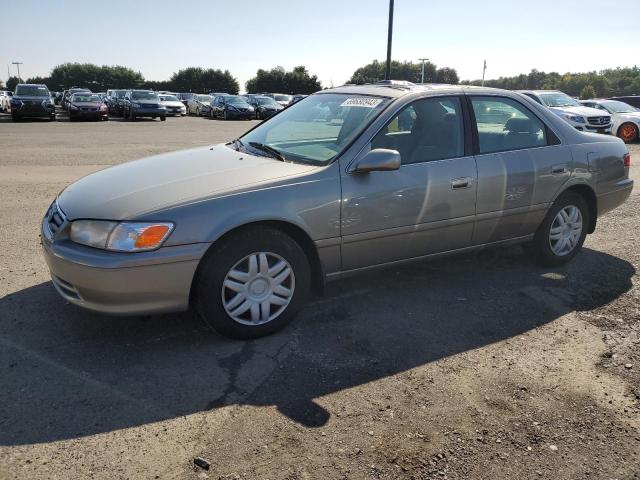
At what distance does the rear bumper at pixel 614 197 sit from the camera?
5.19 meters

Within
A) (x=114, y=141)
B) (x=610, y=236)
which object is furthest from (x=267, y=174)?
(x=114, y=141)

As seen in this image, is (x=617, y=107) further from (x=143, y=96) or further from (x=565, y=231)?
(x=143, y=96)

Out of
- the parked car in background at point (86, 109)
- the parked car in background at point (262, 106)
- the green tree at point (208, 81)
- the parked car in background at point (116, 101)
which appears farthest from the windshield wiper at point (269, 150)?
the green tree at point (208, 81)

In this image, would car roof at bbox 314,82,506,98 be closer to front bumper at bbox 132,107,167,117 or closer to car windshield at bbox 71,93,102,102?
car windshield at bbox 71,93,102,102

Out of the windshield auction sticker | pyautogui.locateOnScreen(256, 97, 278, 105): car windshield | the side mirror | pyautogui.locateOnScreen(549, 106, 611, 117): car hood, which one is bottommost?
the side mirror

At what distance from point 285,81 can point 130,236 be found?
73.0m

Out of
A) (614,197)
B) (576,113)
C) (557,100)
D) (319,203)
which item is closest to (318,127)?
(319,203)

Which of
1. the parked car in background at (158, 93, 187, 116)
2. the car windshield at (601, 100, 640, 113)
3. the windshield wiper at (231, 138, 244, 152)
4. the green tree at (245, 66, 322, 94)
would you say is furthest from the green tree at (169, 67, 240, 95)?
the windshield wiper at (231, 138, 244, 152)

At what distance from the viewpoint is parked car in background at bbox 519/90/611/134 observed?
17734 millimetres

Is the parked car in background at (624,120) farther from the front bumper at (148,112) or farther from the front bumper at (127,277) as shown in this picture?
the front bumper at (148,112)

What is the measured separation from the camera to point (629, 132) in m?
18.8

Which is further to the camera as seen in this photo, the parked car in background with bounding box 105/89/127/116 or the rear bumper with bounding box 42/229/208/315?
the parked car in background with bounding box 105/89/127/116

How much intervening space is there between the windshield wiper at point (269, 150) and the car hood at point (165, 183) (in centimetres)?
7

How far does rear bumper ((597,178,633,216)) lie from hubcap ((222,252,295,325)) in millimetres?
3317
